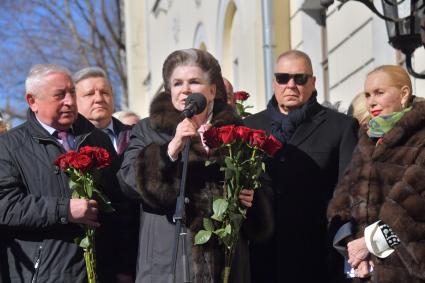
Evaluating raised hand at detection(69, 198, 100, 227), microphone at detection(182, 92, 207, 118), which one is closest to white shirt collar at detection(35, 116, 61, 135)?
raised hand at detection(69, 198, 100, 227)

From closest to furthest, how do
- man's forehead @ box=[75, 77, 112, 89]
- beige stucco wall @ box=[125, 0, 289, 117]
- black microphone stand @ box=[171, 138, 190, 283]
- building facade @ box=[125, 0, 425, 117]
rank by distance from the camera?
black microphone stand @ box=[171, 138, 190, 283]
man's forehead @ box=[75, 77, 112, 89]
building facade @ box=[125, 0, 425, 117]
beige stucco wall @ box=[125, 0, 289, 117]

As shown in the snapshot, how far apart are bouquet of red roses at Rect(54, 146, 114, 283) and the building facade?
10.8 ft

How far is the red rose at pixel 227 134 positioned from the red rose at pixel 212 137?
29mm

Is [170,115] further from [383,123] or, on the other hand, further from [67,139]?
[383,123]

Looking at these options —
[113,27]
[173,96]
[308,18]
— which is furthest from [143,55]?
[173,96]

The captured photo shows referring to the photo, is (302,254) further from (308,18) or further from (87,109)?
(308,18)

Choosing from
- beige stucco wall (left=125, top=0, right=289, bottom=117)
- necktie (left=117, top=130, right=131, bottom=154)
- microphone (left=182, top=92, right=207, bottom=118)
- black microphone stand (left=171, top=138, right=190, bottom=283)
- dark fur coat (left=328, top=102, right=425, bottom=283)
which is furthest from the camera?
beige stucco wall (left=125, top=0, right=289, bottom=117)

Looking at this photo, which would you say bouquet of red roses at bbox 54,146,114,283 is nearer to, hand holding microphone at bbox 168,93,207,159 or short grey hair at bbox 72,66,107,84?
hand holding microphone at bbox 168,93,207,159

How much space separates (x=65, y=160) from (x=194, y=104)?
93 centimetres

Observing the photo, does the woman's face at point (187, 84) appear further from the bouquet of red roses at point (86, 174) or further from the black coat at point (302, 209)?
the black coat at point (302, 209)

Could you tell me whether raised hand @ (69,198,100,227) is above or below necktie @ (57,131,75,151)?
→ below

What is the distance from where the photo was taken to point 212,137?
656 cm

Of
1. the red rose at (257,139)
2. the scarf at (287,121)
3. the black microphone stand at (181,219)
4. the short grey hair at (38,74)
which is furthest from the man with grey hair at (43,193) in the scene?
the scarf at (287,121)

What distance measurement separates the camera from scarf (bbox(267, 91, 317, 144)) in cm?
787
